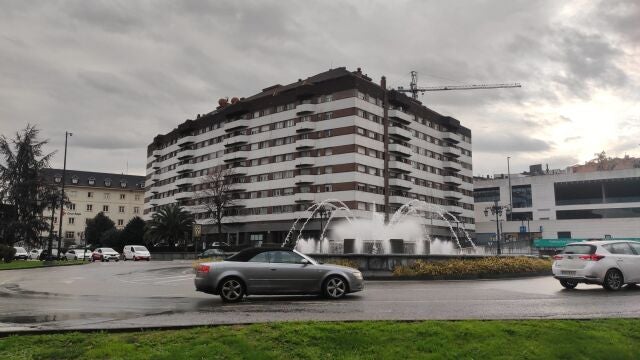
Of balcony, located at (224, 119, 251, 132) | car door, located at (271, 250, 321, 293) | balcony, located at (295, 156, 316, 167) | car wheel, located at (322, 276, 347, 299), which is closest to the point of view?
car door, located at (271, 250, 321, 293)

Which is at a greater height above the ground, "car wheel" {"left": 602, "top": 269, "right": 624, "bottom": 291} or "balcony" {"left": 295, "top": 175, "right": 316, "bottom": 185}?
"balcony" {"left": 295, "top": 175, "right": 316, "bottom": 185}

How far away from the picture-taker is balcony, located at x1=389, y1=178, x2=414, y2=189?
83000 mm

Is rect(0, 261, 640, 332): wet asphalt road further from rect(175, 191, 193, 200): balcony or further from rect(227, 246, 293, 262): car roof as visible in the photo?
rect(175, 191, 193, 200): balcony

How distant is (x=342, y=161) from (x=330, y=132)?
5241mm

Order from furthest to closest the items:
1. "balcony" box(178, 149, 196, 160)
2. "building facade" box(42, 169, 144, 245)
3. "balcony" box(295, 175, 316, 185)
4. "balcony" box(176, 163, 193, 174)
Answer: "building facade" box(42, 169, 144, 245) < "balcony" box(178, 149, 196, 160) < "balcony" box(176, 163, 193, 174) < "balcony" box(295, 175, 316, 185)

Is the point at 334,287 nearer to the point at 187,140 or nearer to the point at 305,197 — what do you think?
the point at 305,197

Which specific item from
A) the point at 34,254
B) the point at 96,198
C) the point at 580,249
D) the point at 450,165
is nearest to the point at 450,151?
the point at 450,165

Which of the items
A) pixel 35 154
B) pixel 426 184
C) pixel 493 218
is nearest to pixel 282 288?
pixel 35 154

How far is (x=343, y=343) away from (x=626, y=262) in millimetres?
11639

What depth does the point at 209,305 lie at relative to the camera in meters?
11.8

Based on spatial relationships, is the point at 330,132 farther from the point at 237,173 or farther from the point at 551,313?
the point at 551,313

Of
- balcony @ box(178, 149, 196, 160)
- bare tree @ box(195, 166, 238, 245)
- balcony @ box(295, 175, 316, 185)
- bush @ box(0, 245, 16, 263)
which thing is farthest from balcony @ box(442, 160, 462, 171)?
bush @ box(0, 245, 16, 263)

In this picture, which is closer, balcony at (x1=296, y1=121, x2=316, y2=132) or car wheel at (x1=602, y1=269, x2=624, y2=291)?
car wheel at (x1=602, y1=269, x2=624, y2=291)

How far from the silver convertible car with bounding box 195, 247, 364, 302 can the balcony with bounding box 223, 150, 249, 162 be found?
76.3 meters
